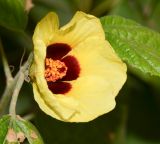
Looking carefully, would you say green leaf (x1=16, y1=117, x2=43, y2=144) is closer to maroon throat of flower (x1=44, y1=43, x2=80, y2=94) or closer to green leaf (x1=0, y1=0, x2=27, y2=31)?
maroon throat of flower (x1=44, y1=43, x2=80, y2=94)

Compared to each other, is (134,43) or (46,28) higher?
(46,28)

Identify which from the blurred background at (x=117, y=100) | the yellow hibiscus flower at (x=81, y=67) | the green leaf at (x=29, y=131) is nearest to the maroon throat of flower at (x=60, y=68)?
the yellow hibiscus flower at (x=81, y=67)

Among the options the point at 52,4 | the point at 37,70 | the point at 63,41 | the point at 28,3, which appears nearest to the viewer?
the point at 37,70

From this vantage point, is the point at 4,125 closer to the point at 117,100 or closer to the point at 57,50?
the point at 57,50

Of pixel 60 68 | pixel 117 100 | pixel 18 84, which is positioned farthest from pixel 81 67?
pixel 117 100

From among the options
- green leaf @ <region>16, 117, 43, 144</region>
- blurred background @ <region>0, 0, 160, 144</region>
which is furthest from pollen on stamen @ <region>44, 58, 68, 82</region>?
blurred background @ <region>0, 0, 160, 144</region>

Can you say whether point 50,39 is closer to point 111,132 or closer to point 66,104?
point 66,104

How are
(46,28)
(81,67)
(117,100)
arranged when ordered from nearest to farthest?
(46,28)
(81,67)
(117,100)

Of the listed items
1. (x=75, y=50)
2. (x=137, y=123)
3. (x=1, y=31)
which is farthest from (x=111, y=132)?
(x=75, y=50)
